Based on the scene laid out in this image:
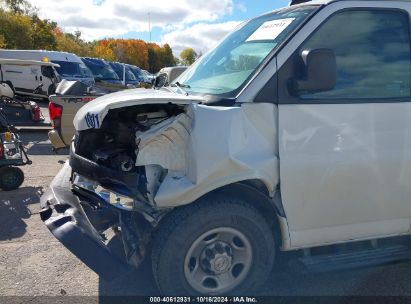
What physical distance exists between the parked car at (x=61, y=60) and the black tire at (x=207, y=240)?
1686 cm

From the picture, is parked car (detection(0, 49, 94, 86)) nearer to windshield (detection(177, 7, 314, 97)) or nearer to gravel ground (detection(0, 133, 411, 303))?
gravel ground (detection(0, 133, 411, 303))

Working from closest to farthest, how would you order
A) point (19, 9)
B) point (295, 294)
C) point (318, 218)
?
point (318, 218) < point (295, 294) < point (19, 9)

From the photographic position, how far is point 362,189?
3070mm

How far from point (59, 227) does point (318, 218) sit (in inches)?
73.6

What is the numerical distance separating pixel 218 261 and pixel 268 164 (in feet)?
2.59

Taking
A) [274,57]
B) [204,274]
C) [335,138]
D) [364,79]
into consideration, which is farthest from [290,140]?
[204,274]

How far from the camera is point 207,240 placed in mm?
2947

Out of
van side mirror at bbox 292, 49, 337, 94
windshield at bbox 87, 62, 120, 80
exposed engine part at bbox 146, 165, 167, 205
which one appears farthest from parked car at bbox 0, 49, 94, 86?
van side mirror at bbox 292, 49, 337, 94

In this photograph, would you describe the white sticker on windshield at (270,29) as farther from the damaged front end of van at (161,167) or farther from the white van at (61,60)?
the white van at (61,60)

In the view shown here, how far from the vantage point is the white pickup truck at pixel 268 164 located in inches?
110

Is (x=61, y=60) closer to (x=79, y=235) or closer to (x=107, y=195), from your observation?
(x=107, y=195)

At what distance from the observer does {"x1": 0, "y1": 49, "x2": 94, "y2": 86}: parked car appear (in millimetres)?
18781

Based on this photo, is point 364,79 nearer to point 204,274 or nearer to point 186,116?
point 186,116

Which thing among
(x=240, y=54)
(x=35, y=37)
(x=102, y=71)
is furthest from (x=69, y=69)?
(x=35, y=37)
